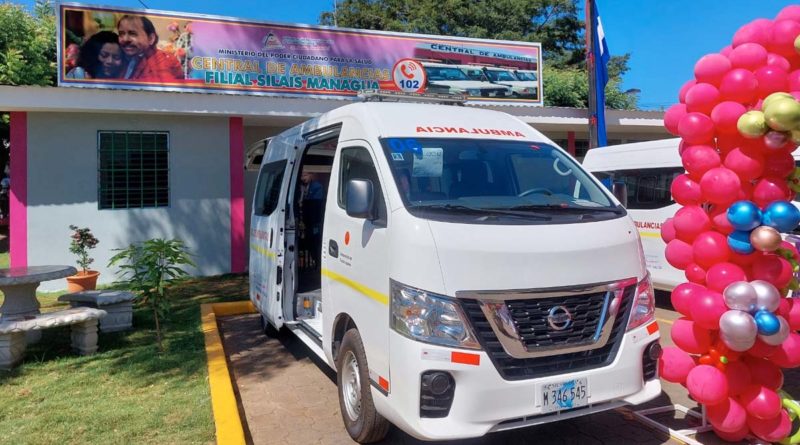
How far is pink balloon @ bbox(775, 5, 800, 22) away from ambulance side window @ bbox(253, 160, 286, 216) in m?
4.36

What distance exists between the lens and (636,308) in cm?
353

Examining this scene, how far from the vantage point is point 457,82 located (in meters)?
12.7

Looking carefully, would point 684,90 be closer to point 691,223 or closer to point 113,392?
point 691,223

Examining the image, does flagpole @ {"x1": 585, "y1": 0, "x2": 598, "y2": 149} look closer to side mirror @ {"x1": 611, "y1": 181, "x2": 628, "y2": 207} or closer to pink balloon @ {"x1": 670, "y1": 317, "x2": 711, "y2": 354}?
side mirror @ {"x1": 611, "y1": 181, "x2": 628, "y2": 207}

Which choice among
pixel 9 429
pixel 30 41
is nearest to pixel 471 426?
pixel 9 429

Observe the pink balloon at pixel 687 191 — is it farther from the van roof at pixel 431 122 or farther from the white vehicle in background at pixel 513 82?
the white vehicle in background at pixel 513 82

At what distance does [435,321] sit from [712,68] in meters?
2.48

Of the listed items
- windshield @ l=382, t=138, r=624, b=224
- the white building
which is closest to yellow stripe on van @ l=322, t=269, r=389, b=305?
windshield @ l=382, t=138, r=624, b=224

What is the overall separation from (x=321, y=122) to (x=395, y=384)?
2.65m

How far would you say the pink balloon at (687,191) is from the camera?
12.7 feet

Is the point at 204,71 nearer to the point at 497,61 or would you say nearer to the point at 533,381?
the point at 497,61

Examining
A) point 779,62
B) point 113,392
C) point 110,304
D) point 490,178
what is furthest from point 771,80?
point 110,304

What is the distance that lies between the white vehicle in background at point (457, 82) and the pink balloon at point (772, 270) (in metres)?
9.24

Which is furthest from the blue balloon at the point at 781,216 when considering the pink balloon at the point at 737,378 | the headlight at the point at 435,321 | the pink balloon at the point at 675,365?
the headlight at the point at 435,321
